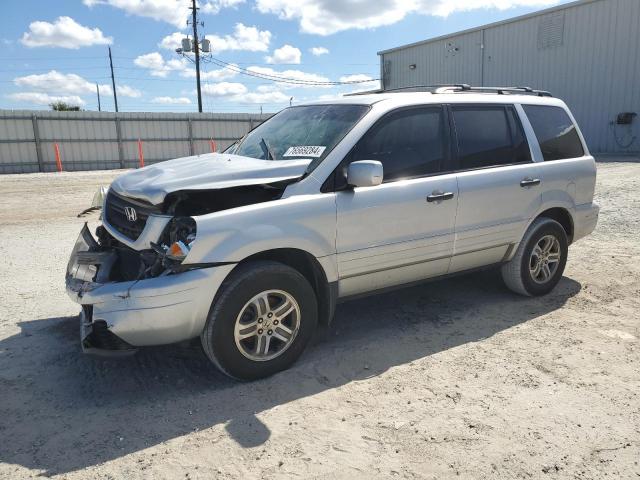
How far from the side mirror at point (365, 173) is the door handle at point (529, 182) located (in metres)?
1.77

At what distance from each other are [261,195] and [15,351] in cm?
227

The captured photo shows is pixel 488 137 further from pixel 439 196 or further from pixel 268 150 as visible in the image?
pixel 268 150

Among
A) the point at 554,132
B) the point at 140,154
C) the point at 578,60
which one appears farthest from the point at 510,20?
the point at 554,132

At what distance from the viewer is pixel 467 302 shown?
195 inches

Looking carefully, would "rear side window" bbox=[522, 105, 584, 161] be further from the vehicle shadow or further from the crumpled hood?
the crumpled hood

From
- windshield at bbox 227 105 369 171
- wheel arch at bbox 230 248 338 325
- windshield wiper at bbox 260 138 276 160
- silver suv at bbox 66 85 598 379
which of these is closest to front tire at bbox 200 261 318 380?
silver suv at bbox 66 85 598 379

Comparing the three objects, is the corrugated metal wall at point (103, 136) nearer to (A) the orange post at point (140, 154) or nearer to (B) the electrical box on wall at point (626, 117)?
(A) the orange post at point (140, 154)

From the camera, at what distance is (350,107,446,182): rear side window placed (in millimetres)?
3818

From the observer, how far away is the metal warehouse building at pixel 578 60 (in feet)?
67.2

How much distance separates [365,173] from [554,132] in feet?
8.60

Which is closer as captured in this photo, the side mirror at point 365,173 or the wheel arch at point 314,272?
the side mirror at point 365,173

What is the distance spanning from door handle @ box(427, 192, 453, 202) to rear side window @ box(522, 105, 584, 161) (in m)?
1.41

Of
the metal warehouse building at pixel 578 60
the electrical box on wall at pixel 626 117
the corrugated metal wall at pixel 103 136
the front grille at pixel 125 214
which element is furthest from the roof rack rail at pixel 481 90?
the corrugated metal wall at pixel 103 136

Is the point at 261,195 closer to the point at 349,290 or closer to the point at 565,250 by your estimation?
the point at 349,290
